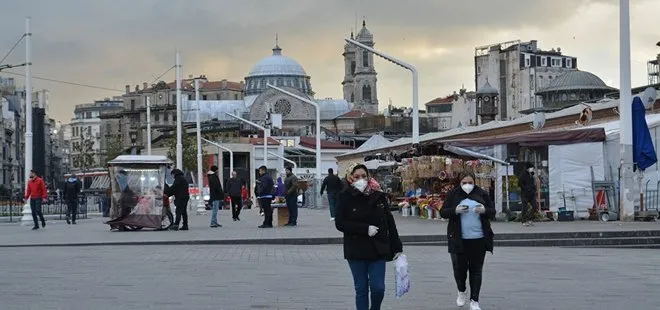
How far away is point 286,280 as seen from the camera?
15.4 m

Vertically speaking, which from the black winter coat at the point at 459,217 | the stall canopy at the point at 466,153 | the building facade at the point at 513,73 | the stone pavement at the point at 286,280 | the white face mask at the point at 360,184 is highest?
the building facade at the point at 513,73

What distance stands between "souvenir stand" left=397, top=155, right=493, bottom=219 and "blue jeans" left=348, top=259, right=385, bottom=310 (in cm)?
1983

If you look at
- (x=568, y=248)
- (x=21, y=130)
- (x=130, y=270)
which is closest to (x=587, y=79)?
(x=21, y=130)

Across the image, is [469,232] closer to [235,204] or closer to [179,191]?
[179,191]

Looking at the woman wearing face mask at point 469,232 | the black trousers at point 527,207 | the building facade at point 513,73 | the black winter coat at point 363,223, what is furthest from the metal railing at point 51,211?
the building facade at point 513,73

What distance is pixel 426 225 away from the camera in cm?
2992

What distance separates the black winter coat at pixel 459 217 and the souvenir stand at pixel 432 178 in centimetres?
1779

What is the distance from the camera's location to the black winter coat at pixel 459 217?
478 inches

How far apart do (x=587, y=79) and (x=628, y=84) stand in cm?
7749

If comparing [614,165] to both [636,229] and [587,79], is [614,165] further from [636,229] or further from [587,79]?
[587,79]

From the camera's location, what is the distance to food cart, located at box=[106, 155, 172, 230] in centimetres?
3021

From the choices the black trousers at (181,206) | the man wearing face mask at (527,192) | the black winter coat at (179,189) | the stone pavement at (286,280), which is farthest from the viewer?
the black trousers at (181,206)

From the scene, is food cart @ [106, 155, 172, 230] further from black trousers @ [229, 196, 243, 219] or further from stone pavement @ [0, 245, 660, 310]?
stone pavement @ [0, 245, 660, 310]

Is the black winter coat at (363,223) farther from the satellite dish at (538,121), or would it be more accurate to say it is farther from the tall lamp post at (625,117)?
the satellite dish at (538,121)
